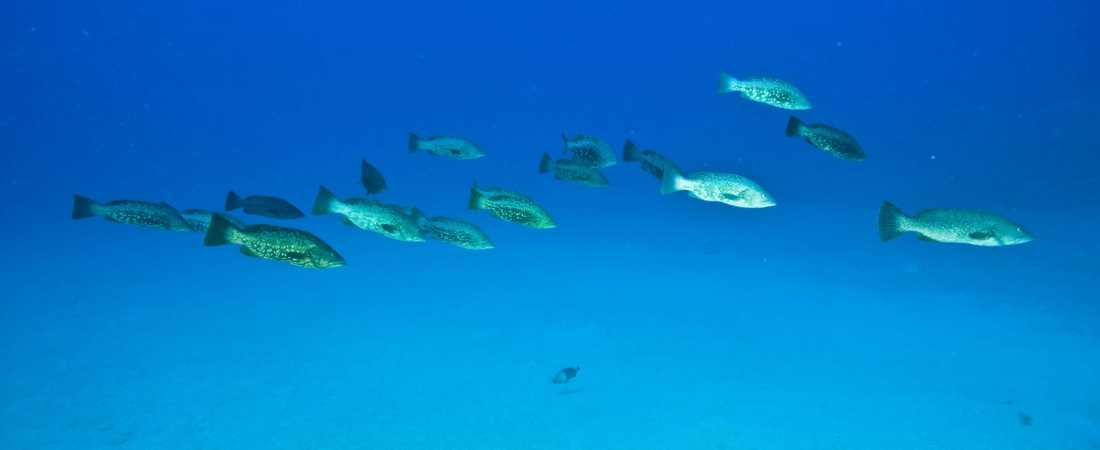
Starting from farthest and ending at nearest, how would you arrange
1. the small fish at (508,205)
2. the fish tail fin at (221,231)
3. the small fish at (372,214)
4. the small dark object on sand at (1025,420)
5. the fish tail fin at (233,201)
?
1. the small dark object on sand at (1025,420)
2. the fish tail fin at (233,201)
3. the small fish at (508,205)
4. the small fish at (372,214)
5. the fish tail fin at (221,231)

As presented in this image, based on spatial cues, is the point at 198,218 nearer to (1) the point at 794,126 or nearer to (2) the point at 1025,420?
(1) the point at 794,126

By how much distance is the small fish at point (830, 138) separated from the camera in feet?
16.0

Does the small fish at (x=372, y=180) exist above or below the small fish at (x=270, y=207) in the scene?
above

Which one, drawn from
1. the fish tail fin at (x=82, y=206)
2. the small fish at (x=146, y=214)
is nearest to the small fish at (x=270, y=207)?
the small fish at (x=146, y=214)

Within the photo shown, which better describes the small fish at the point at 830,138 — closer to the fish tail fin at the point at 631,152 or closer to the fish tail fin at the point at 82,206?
the fish tail fin at the point at 631,152

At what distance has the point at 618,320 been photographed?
52.1 feet

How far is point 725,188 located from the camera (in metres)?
4.75

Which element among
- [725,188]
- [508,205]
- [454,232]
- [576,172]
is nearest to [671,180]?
[725,188]

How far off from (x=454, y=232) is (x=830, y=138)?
10.7 ft

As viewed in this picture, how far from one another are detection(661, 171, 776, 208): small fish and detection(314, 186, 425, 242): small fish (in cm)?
217

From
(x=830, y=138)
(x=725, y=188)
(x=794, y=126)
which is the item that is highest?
(x=794, y=126)

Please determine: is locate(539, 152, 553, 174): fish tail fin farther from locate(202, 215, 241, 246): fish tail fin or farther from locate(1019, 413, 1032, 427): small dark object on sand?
locate(1019, 413, 1032, 427): small dark object on sand

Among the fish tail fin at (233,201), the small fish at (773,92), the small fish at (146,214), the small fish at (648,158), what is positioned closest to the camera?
the small fish at (146,214)

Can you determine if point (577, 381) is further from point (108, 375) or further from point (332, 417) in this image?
point (108, 375)
